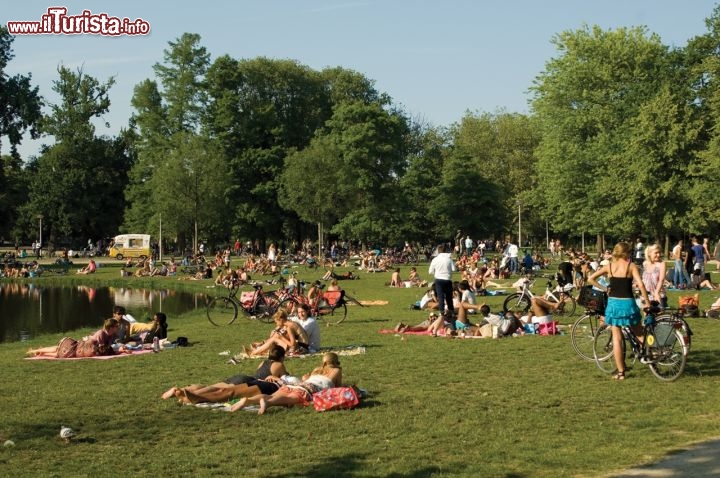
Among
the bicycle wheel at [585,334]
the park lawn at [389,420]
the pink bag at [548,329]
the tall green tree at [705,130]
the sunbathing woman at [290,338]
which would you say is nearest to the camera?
the park lawn at [389,420]

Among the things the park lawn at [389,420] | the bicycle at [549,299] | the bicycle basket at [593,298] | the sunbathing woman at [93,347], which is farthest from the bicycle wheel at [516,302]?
the sunbathing woman at [93,347]

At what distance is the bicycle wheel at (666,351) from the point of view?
10594 mm

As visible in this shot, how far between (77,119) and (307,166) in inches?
1231

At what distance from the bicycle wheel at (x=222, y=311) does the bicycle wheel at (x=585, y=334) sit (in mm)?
10426

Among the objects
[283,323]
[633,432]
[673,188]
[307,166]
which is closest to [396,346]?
[283,323]

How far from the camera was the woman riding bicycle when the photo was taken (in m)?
10.7

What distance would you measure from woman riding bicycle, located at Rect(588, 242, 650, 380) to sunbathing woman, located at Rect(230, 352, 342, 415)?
3.72 m

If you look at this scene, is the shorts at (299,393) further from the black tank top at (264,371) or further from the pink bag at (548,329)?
the pink bag at (548,329)

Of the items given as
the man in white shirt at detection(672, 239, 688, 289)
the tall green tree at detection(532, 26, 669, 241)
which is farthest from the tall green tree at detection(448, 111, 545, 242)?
the man in white shirt at detection(672, 239, 688, 289)

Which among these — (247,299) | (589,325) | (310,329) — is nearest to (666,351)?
(589,325)

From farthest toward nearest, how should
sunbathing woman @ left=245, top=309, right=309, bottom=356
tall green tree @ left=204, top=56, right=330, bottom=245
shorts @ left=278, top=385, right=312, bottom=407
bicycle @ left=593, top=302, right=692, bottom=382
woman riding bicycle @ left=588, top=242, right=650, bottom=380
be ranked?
tall green tree @ left=204, top=56, right=330, bottom=245
sunbathing woman @ left=245, top=309, right=309, bottom=356
woman riding bicycle @ left=588, top=242, right=650, bottom=380
bicycle @ left=593, top=302, right=692, bottom=382
shorts @ left=278, top=385, right=312, bottom=407

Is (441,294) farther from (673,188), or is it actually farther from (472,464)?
(673,188)

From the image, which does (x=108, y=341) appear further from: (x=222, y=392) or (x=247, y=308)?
(x=222, y=392)

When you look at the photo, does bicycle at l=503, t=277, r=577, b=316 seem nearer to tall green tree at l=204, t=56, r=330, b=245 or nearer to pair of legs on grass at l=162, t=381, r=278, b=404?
pair of legs on grass at l=162, t=381, r=278, b=404
